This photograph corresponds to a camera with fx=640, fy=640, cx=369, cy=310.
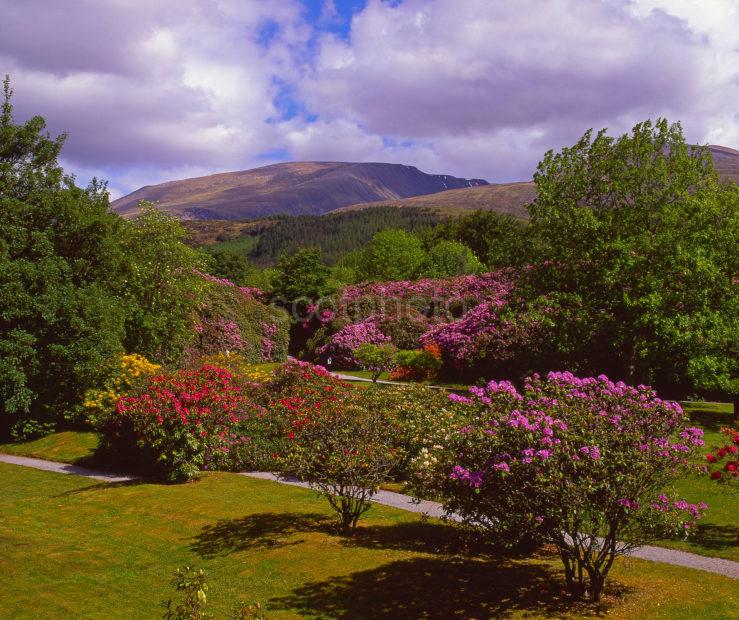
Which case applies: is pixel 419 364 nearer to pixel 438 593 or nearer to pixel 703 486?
pixel 703 486

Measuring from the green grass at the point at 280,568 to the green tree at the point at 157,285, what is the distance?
13.4 meters

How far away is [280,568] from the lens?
37.2ft

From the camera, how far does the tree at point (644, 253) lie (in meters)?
21.8

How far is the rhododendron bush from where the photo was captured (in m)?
8.40

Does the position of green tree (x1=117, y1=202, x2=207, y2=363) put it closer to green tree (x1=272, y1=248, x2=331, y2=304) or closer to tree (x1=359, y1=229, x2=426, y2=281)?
green tree (x1=272, y1=248, x2=331, y2=304)

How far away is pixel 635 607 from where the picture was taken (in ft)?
29.8

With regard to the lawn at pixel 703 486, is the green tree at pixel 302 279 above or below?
above

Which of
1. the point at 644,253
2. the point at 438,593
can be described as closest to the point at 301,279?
the point at 644,253

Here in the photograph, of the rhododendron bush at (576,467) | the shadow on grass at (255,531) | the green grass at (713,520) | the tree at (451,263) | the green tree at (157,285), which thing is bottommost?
the shadow on grass at (255,531)

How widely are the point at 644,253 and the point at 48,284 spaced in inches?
858

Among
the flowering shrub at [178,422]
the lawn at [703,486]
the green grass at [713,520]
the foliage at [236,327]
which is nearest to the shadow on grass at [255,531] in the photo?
the lawn at [703,486]

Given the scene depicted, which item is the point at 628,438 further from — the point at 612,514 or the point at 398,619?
the point at 398,619

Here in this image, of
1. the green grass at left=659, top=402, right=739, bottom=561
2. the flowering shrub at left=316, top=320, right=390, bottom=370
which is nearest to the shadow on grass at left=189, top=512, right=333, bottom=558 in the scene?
the green grass at left=659, top=402, right=739, bottom=561

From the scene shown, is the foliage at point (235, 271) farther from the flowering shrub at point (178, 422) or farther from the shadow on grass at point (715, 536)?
the shadow on grass at point (715, 536)
